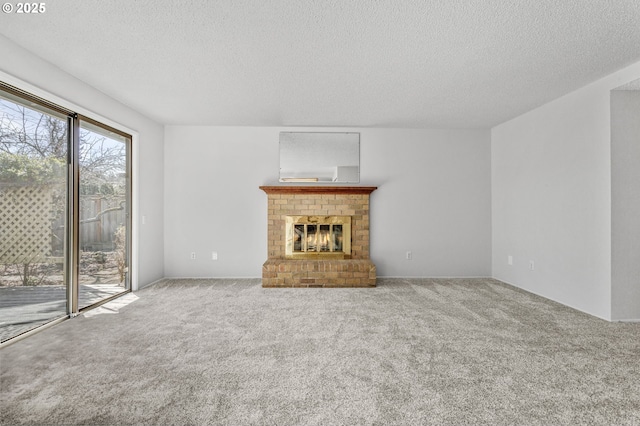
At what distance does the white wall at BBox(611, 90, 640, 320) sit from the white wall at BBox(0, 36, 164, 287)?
5237 millimetres

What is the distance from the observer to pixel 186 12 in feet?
6.18

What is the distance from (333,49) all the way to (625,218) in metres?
3.19

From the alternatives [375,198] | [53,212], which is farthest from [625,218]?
[53,212]

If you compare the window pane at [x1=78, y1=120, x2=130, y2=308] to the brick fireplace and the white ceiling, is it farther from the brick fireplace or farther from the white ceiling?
the brick fireplace

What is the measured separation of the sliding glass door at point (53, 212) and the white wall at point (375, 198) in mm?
1034

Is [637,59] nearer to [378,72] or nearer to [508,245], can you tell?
[378,72]

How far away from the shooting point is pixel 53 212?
2.65 m

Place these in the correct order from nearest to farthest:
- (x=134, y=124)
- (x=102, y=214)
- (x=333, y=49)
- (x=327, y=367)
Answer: (x=327, y=367) < (x=333, y=49) < (x=102, y=214) < (x=134, y=124)

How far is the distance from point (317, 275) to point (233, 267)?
1409 mm

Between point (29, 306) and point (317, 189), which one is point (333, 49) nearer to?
point (317, 189)

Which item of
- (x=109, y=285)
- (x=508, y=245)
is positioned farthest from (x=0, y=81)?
(x=508, y=245)

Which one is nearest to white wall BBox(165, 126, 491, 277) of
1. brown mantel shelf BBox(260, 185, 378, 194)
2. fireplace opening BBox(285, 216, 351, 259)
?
brown mantel shelf BBox(260, 185, 378, 194)

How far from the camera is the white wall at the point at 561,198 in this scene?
9.44ft

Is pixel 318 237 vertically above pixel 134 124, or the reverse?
pixel 134 124
